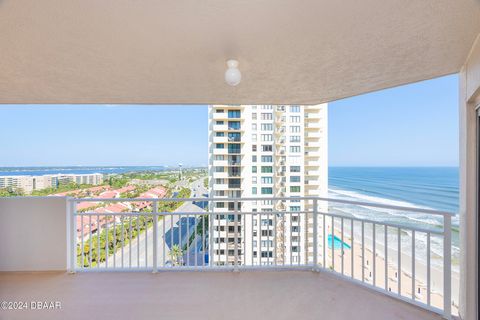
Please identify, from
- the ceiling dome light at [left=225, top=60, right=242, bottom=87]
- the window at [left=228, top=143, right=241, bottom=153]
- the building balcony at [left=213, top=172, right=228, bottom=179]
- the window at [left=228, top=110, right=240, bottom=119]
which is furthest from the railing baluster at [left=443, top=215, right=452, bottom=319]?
the window at [left=228, top=110, right=240, bottom=119]

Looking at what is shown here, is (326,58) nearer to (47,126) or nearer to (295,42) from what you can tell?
(295,42)

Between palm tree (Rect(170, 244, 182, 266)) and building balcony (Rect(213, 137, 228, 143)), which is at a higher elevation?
building balcony (Rect(213, 137, 228, 143))

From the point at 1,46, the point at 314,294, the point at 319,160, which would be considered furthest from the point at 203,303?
the point at 319,160

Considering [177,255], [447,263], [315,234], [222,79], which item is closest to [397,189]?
[315,234]

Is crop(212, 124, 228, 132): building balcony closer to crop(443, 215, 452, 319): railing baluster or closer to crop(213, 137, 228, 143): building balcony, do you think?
crop(213, 137, 228, 143): building balcony

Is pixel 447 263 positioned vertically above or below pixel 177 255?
above

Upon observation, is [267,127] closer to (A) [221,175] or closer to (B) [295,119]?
(B) [295,119]
